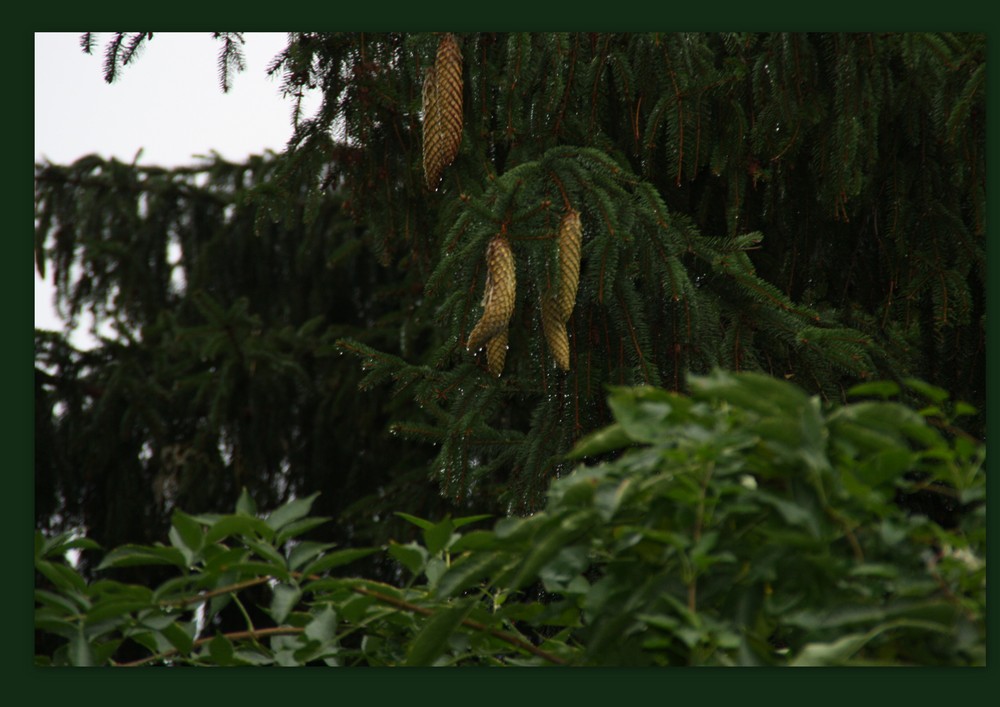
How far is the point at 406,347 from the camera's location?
2.93m

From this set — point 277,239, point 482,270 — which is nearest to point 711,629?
point 482,270

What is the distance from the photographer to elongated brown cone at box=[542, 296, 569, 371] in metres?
1.41

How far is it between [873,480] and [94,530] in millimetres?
2757

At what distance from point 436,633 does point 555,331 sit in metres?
0.60

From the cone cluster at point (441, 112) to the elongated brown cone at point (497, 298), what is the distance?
212 mm

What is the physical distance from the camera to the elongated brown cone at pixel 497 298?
1317 millimetres

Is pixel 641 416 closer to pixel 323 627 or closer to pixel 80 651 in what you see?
pixel 323 627

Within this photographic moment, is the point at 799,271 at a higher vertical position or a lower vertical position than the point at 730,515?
higher

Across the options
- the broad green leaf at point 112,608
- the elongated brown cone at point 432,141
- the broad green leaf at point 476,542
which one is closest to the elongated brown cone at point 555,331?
the elongated brown cone at point 432,141

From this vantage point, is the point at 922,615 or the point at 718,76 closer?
the point at 922,615

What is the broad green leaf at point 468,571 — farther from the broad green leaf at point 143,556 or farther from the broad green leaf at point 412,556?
the broad green leaf at point 143,556

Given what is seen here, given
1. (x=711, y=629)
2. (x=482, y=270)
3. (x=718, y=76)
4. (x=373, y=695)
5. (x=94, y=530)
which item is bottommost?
(x=94, y=530)

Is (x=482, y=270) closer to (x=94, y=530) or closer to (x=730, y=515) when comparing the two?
(x=730, y=515)

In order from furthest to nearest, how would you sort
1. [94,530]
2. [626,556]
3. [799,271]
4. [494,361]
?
[94,530], [799,271], [494,361], [626,556]
